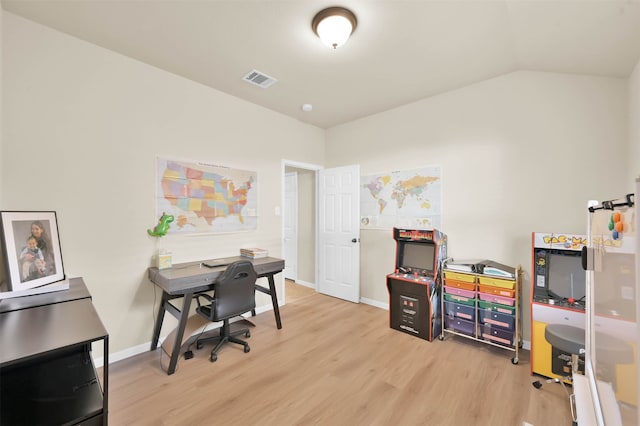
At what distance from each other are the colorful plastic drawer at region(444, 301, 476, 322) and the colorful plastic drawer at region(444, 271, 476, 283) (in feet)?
0.91

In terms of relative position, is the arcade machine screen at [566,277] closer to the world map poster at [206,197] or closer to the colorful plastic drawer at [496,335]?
the colorful plastic drawer at [496,335]

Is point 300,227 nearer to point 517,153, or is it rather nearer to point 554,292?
point 517,153

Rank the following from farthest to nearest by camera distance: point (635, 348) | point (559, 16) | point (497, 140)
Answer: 1. point (497, 140)
2. point (559, 16)
3. point (635, 348)

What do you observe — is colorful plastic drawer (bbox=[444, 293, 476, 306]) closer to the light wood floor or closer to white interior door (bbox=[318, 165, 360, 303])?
Result: the light wood floor

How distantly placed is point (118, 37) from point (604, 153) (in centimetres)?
441

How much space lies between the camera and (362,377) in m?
2.25

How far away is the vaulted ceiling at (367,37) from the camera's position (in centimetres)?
186

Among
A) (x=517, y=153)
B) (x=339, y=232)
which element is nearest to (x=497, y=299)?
(x=517, y=153)

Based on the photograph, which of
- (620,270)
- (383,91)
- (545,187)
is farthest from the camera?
(383,91)

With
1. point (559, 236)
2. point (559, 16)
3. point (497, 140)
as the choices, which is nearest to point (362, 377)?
point (559, 236)

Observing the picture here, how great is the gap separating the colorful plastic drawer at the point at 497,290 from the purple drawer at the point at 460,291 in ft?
0.32

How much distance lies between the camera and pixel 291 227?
212 inches

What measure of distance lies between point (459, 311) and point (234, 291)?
2.38 metres

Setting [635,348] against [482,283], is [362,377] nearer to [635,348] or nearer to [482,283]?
[482,283]
